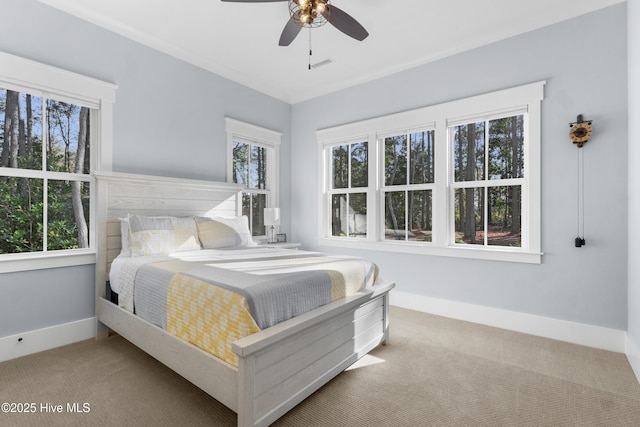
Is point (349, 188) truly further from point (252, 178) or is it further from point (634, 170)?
point (634, 170)

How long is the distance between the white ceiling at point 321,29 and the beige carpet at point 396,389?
2.85 m

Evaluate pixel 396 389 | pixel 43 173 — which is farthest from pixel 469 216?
pixel 43 173

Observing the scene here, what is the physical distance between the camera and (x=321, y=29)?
10.2ft

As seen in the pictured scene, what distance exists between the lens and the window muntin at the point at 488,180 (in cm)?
315

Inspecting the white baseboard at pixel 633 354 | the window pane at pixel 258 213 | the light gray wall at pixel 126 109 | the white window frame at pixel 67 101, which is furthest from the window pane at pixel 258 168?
the white baseboard at pixel 633 354

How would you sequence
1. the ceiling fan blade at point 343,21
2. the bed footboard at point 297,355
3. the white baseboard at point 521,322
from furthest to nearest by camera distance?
1. the white baseboard at point 521,322
2. the ceiling fan blade at point 343,21
3. the bed footboard at point 297,355

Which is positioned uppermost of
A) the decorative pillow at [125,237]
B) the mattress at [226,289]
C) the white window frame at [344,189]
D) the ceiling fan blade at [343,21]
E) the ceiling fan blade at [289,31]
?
the ceiling fan blade at [289,31]

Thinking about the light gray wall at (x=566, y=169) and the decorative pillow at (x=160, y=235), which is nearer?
the light gray wall at (x=566, y=169)

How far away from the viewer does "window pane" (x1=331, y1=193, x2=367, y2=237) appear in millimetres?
4242

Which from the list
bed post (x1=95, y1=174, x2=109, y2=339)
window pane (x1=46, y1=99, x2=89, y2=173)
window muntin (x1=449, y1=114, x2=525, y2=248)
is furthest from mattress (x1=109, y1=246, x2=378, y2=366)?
window muntin (x1=449, y1=114, x2=525, y2=248)

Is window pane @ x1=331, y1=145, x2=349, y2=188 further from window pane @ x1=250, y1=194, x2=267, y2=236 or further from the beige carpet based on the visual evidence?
the beige carpet

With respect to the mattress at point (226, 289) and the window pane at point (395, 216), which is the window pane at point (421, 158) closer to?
the window pane at point (395, 216)

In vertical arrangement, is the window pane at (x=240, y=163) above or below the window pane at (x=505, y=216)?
above

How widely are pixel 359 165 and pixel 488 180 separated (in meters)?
1.58
